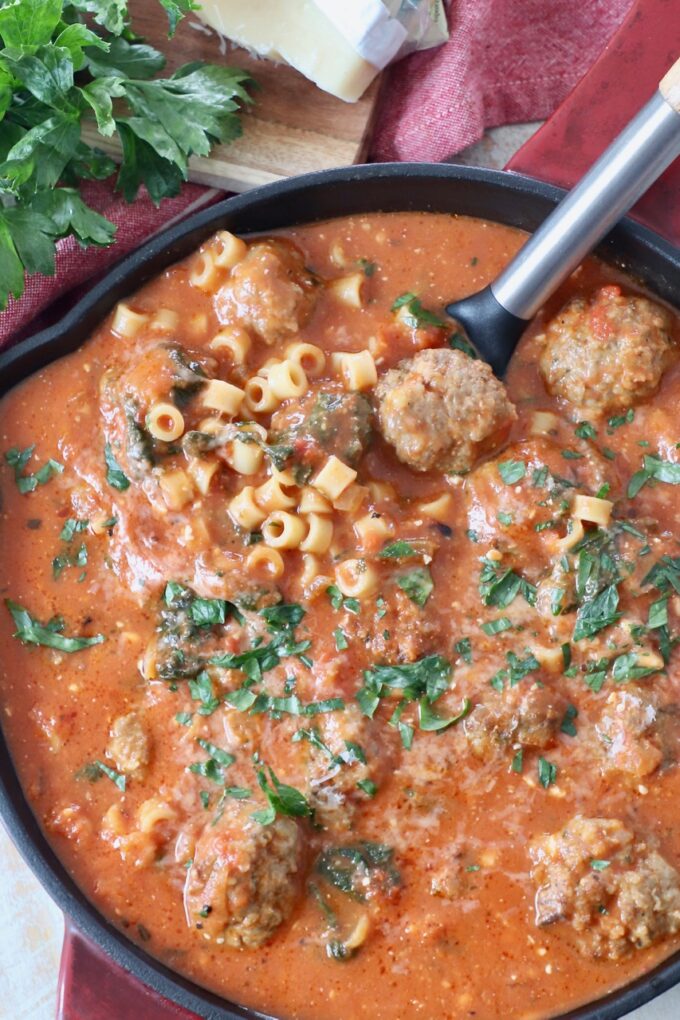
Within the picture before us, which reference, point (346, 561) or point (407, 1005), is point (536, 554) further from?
point (407, 1005)

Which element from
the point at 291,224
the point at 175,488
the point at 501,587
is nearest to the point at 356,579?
the point at 501,587

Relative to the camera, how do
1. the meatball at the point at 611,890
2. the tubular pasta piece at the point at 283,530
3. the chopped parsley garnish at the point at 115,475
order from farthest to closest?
the chopped parsley garnish at the point at 115,475, the tubular pasta piece at the point at 283,530, the meatball at the point at 611,890

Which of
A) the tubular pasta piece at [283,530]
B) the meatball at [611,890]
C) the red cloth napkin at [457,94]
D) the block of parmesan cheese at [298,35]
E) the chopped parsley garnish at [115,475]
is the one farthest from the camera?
the red cloth napkin at [457,94]

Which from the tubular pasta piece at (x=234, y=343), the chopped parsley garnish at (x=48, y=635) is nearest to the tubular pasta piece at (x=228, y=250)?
the tubular pasta piece at (x=234, y=343)

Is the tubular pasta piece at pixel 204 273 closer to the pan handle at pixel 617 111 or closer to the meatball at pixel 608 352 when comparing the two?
the pan handle at pixel 617 111

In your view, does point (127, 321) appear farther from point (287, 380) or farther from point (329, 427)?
point (329, 427)

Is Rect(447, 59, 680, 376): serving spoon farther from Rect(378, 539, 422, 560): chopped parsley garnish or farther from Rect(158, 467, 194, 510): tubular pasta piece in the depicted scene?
Rect(158, 467, 194, 510): tubular pasta piece
